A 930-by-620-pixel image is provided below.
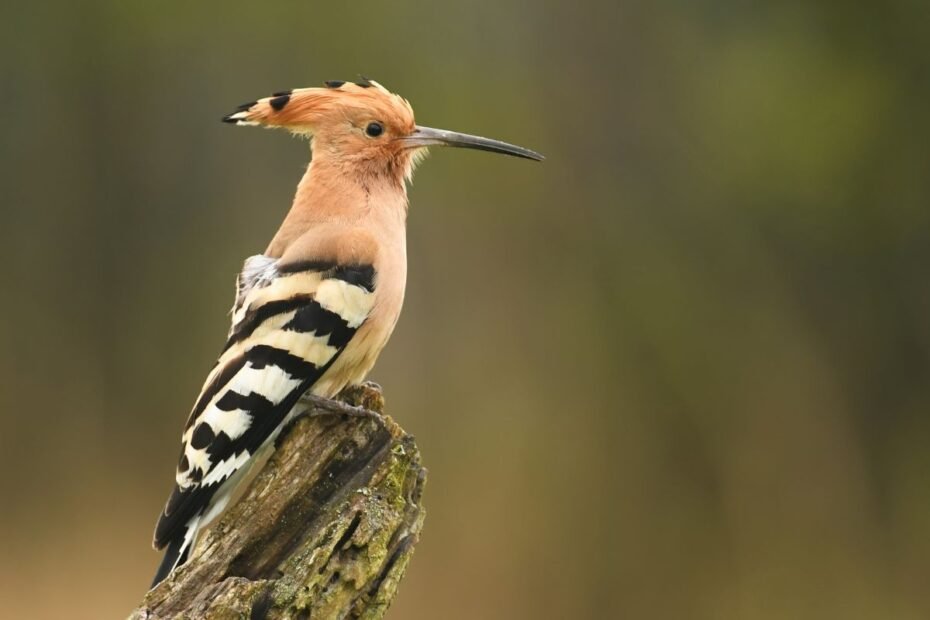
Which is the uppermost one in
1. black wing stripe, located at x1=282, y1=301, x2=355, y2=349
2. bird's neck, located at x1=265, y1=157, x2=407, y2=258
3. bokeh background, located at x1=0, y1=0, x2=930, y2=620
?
bird's neck, located at x1=265, y1=157, x2=407, y2=258

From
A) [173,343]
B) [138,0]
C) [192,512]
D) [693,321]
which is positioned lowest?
[173,343]

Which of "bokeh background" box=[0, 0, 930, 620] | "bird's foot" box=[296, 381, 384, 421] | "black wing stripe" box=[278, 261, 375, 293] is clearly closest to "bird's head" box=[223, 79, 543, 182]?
"black wing stripe" box=[278, 261, 375, 293]

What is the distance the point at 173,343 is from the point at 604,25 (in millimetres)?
1999

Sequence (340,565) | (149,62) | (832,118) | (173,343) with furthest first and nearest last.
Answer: (149,62)
(832,118)
(173,343)
(340,565)

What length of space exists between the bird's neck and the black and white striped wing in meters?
0.11

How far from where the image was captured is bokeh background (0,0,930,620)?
407 cm

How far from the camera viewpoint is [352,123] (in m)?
2.46

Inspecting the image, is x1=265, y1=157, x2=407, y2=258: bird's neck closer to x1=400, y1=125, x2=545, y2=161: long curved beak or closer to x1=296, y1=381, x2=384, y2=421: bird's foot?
x1=400, y1=125, x2=545, y2=161: long curved beak

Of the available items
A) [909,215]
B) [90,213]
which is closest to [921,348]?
[909,215]

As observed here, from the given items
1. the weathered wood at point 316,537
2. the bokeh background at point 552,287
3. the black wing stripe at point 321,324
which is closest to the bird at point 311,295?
the black wing stripe at point 321,324

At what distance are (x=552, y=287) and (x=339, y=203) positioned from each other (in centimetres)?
227

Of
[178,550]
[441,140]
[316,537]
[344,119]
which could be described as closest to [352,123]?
[344,119]

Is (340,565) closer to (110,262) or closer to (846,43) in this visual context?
(110,262)

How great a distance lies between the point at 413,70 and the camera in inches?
204
